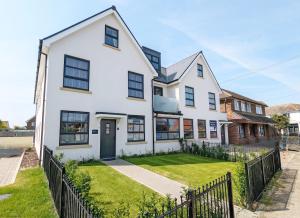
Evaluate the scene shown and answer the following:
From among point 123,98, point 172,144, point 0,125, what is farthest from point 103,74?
point 0,125

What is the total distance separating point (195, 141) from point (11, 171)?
15586 mm

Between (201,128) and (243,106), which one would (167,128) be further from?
(243,106)

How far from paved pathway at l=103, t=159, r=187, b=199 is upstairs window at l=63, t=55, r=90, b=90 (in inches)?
215

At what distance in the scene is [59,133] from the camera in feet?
35.9

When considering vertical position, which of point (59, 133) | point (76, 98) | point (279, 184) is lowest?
point (279, 184)

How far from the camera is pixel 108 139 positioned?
13.2m

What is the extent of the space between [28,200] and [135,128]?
9.34 meters

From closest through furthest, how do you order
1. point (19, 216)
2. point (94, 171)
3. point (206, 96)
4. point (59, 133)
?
point (19, 216) → point (94, 171) → point (59, 133) → point (206, 96)

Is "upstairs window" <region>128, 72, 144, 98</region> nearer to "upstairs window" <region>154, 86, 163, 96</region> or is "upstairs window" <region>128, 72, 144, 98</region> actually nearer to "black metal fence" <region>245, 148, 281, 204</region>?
"upstairs window" <region>154, 86, 163, 96</region>

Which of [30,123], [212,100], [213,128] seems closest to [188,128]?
[213,128]

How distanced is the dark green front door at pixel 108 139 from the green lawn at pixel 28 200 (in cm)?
476

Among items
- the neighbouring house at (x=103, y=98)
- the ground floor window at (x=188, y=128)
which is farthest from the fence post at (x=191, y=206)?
the ground floor window at (x=188, y=128)

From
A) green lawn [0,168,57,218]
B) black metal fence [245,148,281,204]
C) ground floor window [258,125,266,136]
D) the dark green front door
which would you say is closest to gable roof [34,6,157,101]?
the dark green front door

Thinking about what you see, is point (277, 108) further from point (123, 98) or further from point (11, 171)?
point (11, 171)
